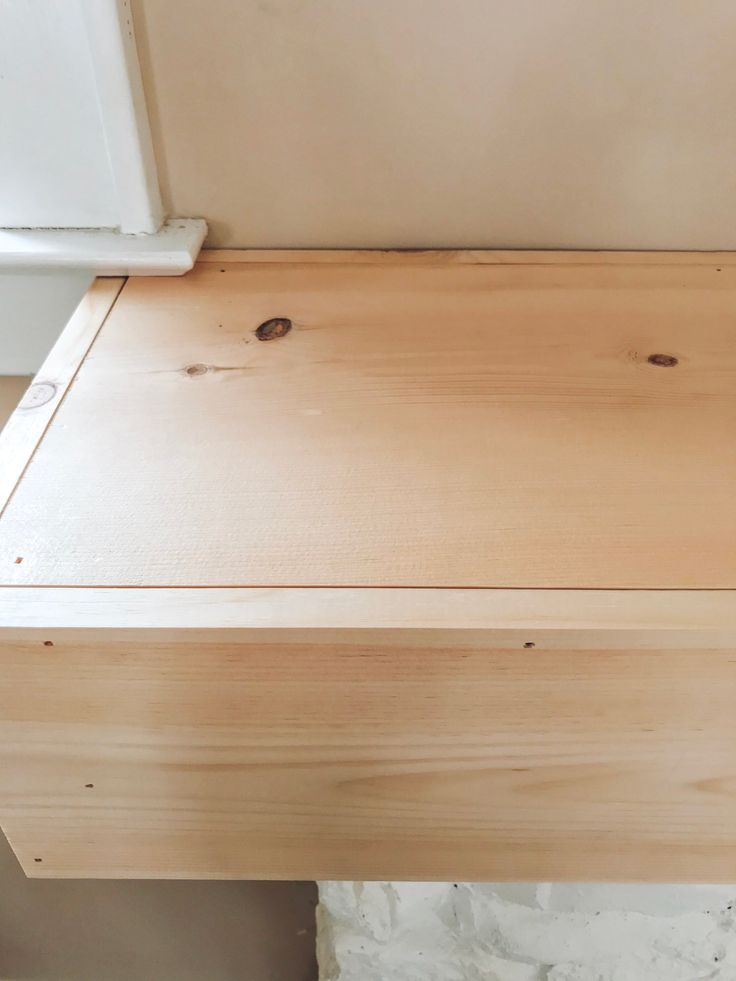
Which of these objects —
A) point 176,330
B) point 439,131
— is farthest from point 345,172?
point 176,330

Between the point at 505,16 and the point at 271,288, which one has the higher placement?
the point at 505,16

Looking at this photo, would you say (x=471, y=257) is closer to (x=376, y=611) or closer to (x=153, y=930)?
(x=376, y=611)

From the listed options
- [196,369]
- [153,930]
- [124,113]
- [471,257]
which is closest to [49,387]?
[196,369]

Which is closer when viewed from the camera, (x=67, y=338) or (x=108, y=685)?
(x=108, y=685)

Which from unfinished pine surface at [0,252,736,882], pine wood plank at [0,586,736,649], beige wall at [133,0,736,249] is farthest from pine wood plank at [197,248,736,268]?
pine wood plank at [0,586,736,649]

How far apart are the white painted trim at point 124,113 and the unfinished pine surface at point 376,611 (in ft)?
0.43

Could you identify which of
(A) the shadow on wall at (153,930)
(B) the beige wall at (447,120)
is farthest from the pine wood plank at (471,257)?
(A) the shadow on wall at (153,930)

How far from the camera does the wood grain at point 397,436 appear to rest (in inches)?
16.2

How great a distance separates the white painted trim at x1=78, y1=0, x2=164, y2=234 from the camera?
554 mm

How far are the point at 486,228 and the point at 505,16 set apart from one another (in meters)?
0.15

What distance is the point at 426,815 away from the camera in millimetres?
463

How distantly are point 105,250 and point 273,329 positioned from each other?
0.50 ft

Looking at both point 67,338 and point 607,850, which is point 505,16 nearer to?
point 67,338

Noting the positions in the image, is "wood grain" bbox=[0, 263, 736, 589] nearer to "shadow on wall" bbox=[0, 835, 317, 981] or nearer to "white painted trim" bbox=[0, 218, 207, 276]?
"white painted trim" bbox=[0, 218, 207, 276]
